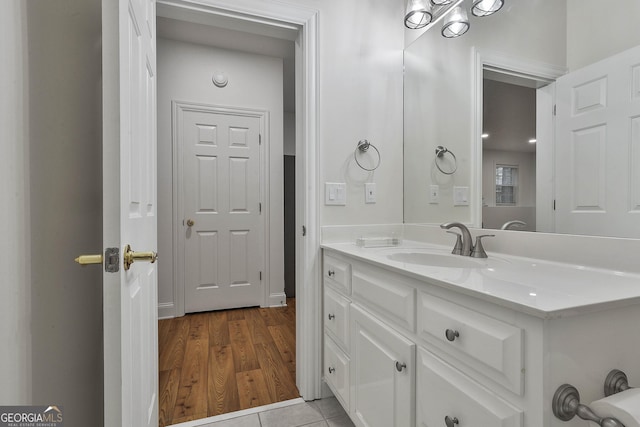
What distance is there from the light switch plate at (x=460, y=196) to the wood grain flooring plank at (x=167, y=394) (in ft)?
5.96

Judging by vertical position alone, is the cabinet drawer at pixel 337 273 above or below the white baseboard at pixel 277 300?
above

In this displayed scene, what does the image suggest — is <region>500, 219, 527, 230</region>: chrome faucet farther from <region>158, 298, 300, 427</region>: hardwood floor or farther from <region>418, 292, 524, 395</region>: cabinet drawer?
<region>158, 298, 300, 427</region>: hardwood floor

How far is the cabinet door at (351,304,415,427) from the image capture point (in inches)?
36.6

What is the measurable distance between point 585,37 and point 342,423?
1.86 meters

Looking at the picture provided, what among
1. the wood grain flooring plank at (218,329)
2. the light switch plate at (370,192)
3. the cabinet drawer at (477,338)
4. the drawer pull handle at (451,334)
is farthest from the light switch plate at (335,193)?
the wood grain flooring plank at (218,329)

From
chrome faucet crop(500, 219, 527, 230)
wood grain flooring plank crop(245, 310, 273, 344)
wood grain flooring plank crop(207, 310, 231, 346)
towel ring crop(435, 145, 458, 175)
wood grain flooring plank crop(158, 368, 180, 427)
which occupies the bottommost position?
wood grain flooring plank crop(158, 368, 180, 427)

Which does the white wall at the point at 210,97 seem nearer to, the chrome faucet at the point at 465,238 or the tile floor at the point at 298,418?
the tile floor at the point at 298,418

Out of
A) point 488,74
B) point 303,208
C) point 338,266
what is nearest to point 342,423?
point 338,266

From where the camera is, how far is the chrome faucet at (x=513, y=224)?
4.01 ft

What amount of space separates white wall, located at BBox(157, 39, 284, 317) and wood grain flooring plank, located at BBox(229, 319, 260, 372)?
0.58m

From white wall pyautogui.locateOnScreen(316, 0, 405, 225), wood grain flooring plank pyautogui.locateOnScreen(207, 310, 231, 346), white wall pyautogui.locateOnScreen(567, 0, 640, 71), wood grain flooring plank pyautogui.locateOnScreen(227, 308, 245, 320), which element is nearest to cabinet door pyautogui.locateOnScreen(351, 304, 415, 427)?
white wall pyautogui.locateOnScreen(316, 0, 405, 225)

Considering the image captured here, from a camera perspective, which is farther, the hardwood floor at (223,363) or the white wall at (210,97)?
the white wall at (210,97)

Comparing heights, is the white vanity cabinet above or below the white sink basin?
below
